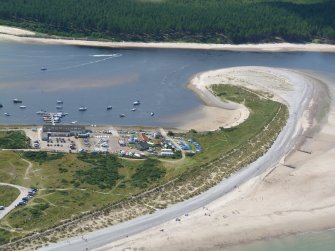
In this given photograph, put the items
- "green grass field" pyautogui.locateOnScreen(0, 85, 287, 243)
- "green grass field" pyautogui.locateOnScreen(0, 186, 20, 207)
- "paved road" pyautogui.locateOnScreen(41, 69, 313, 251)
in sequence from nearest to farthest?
"paved road" pyautogui.locateOnScreen(41, 69, 313, 251)
"green grass field" pyautogui.locateOnScreen(0, 85, 287, 243)
"green grass field" pyautogui.locateOnScreen(0, 186, 20, 207)

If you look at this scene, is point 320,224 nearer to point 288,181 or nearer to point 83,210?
point 288,181

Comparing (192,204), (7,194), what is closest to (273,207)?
(192,204)

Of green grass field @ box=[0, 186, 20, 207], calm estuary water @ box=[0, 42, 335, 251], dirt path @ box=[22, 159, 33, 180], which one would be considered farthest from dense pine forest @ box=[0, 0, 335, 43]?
green grass field @ box=[0, 186, 20, 207]

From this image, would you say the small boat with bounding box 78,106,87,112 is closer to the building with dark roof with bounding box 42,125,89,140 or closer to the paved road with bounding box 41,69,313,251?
the building with dark roof with bounding box 42,125,89,140

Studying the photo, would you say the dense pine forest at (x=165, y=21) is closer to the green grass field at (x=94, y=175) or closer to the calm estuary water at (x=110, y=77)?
the calm estuary water at (x=110, y=77)

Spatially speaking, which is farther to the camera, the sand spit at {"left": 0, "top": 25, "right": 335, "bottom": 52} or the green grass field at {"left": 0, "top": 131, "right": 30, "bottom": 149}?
the sand spit at {"left": 0, "top": 25, "right": 335, "bottom": 52}

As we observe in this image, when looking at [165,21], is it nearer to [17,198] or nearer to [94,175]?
[94,175]
